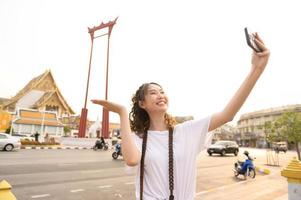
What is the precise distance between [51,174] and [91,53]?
78.6ft

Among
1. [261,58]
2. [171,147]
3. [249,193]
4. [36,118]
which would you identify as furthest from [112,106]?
[36,118]

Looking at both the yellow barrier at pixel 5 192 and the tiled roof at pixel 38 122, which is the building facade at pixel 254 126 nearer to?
the tiled roof at pixel 38 122

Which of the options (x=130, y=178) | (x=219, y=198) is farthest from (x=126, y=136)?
(x=130, y=178)

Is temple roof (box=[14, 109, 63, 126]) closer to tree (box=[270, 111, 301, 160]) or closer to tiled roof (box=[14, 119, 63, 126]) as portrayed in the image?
tiled roof (box=[14, 119, 63, 126])

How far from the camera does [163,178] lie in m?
1.59

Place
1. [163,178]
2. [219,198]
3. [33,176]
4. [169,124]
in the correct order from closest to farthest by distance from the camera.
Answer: [163,178] → [169,124] → [219,198] → [33,176]

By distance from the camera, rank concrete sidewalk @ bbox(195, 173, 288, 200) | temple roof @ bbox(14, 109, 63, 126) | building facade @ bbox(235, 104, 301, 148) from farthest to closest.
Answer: building facade @ bbox(235, 104, 301, 148), temple roof @ bbox(14, 109, 63, 126), concrete sidewalk @ bbox(195, 173, 288, 200)

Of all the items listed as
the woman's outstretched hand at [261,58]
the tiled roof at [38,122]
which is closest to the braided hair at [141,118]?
the woman's outstretched hand at [261,58]

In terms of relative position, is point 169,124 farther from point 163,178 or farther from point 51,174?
point 51,174

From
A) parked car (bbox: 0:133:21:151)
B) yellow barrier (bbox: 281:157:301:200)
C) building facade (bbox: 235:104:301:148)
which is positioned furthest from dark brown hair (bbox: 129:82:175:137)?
building facade (bbox: 235:104:301:148)

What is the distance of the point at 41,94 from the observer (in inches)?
1849

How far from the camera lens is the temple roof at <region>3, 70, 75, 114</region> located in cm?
4519

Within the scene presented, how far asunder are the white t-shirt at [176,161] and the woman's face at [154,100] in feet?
0.56

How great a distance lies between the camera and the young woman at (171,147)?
1.58 metres
